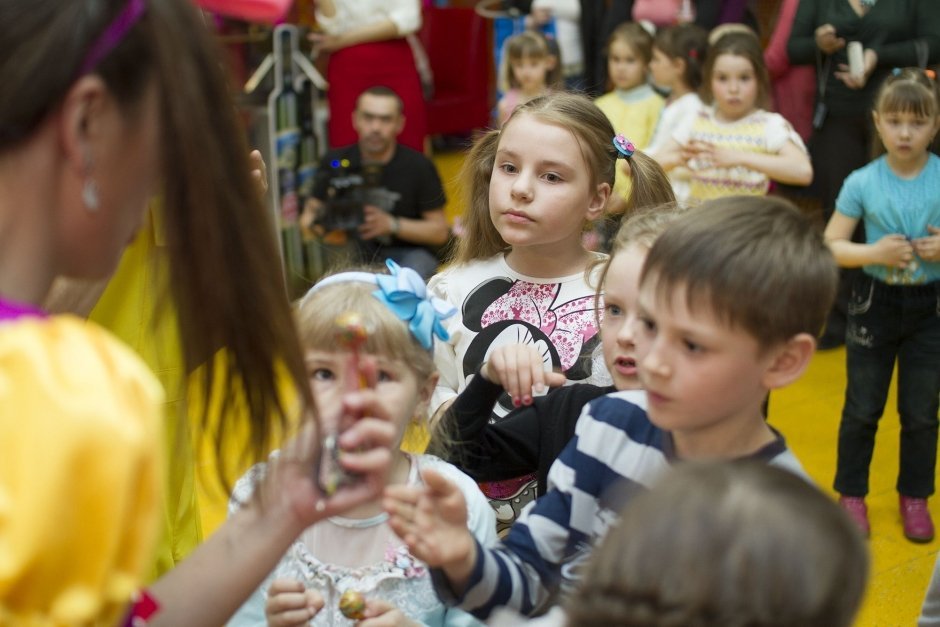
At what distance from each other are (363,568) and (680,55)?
384 centimetres

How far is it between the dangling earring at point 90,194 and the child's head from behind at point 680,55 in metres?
4.25

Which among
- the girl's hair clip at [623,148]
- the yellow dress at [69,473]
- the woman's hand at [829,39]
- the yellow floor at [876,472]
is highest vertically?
the yellow dress at [69,473]

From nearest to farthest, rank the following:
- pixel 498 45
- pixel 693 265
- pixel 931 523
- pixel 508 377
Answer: pixel 693 265, pixel 508 377, pixel 931 523, pixel 498 45

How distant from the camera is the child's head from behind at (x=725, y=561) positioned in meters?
0.91

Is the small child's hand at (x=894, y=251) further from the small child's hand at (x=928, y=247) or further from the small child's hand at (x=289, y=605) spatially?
the small child's hand at (x=289, y=605)

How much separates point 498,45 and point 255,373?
663 centimetres

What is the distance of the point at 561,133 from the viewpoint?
226 cm

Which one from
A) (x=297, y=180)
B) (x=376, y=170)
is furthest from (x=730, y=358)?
(x=297, y=180)

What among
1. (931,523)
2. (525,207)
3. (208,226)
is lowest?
(931,523)

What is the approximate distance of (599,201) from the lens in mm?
2357

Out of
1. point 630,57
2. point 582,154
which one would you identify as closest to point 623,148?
point 582,154

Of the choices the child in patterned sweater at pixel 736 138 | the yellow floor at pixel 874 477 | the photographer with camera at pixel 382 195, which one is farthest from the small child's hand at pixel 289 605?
the photographer with camera at pixel 382 195

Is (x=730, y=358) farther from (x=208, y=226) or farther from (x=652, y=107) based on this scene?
(x=652, y=107)

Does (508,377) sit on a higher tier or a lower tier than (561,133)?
lower
